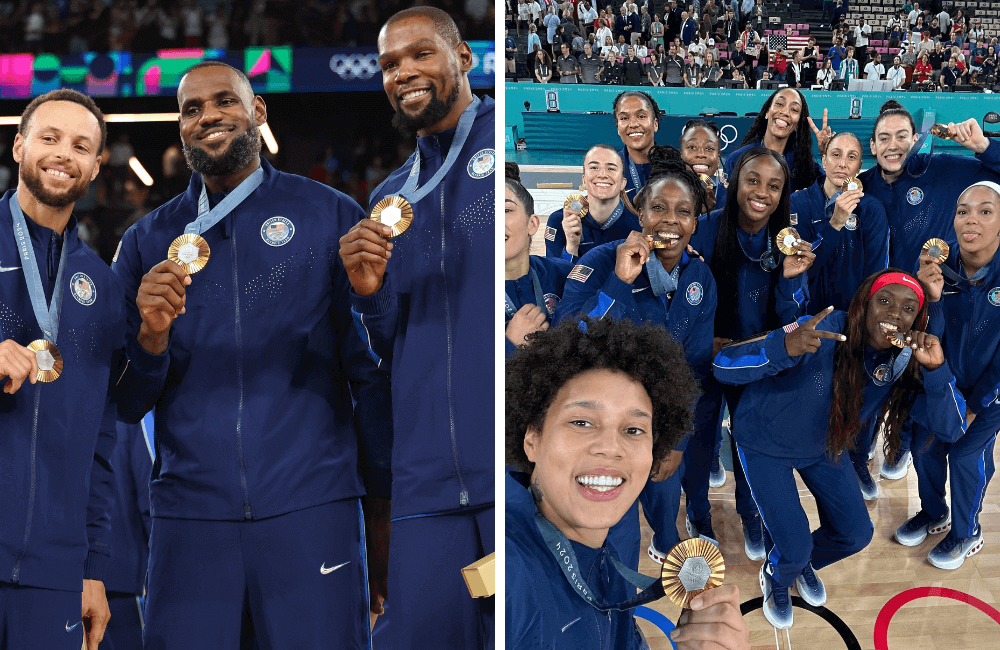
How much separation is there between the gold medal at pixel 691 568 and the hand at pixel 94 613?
1316 mm

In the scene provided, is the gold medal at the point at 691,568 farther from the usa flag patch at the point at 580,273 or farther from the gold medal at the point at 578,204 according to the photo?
the gold medal at the point at 578,204

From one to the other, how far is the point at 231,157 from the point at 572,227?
6.34 feet

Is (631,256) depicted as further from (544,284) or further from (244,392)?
(244,392)

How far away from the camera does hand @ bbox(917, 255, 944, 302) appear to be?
9.77 feet

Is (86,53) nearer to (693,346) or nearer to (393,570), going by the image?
(393,570)

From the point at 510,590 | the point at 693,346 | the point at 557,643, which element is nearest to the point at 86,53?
the point at 510,590

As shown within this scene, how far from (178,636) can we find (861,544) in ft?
8.11

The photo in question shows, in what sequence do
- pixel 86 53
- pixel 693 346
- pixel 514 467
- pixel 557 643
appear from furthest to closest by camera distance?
1. pixel 693 346
2. pixel 514 467
3. pixel 86 53
4. pixel 557 643

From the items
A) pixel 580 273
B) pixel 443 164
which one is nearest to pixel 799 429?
pixel 580 273

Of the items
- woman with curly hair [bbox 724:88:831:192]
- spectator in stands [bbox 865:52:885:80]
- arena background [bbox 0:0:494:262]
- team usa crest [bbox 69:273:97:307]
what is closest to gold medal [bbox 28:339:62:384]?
team usa crest [bbox 69:273:97:307]

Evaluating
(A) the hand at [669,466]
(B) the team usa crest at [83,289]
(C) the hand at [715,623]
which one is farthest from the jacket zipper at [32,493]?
(A) the hand at [669,466]

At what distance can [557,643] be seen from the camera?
5.20 feet

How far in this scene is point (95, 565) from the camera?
172cm

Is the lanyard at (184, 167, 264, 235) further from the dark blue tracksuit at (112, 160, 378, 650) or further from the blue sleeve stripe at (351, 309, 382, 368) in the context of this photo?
the blue sleeve stripe at (351, 309, 382, 368)
